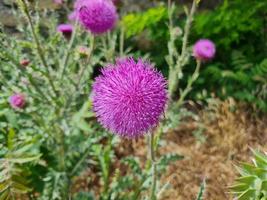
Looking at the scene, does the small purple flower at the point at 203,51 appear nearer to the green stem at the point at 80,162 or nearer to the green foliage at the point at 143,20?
the green stem at the point at 80,162

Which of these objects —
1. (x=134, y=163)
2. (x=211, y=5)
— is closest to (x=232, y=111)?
(x=211, y=5)

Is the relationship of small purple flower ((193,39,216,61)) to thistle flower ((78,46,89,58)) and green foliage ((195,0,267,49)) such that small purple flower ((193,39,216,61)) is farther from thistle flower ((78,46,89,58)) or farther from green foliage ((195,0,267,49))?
green foliage ((195,0,267,49))

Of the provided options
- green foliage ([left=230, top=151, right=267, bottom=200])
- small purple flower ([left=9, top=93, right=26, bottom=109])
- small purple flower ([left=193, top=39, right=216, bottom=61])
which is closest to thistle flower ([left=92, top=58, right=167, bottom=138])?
green foliage ([left=230, top=151, right=267, bottom=200])

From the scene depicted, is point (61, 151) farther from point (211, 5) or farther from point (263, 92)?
point (211, 5)

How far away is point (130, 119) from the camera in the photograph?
1.69 meters

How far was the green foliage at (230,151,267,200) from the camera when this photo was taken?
1648 mm

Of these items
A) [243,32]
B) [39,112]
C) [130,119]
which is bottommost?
[130,119]

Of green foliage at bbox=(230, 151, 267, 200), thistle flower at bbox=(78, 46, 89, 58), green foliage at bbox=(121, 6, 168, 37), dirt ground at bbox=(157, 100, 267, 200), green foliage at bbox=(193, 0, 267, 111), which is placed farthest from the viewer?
green foliage at bbox=(121, 6, 168, 37)

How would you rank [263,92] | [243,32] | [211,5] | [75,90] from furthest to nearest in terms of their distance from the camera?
[211,5], [243,32], [263,92], [75,90]

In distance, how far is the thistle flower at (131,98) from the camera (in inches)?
66.3

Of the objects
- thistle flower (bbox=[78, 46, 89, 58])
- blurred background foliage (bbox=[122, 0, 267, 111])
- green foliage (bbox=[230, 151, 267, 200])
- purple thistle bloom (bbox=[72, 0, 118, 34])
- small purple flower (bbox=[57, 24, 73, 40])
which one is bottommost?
green foliage (bbox=[230, 151, 267, 200])

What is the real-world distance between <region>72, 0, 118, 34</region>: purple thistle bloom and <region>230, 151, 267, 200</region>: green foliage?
1069 mm

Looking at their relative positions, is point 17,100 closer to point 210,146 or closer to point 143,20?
point 210,146

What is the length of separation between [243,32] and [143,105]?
2.81m
